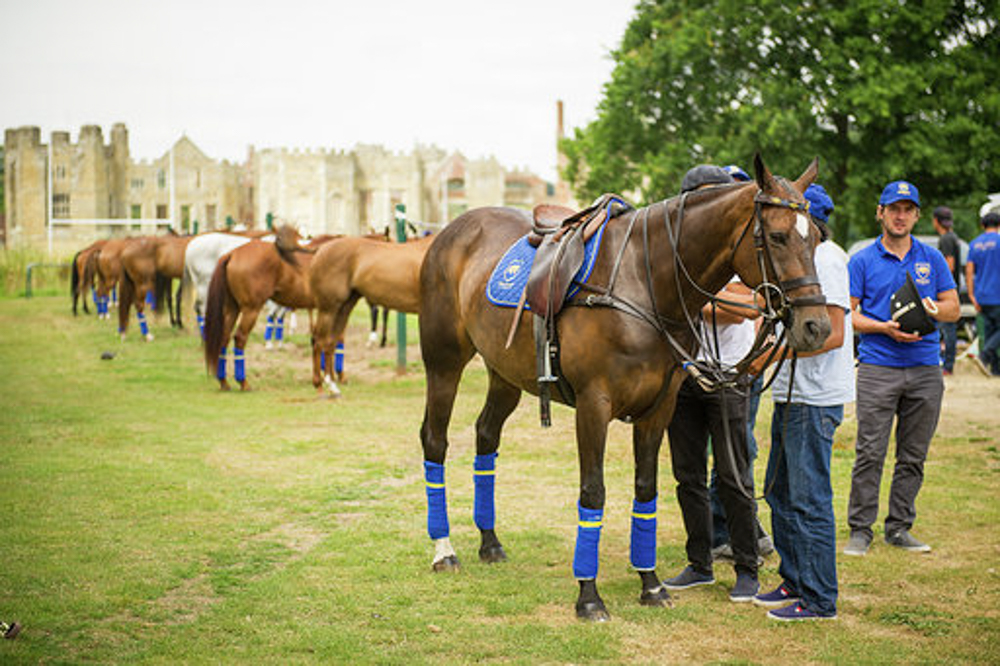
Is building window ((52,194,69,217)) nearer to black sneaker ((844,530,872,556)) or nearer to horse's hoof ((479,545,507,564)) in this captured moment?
horse's hoof ((479,545,507,564))

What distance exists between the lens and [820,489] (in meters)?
5.20

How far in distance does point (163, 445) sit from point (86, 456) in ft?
2.98

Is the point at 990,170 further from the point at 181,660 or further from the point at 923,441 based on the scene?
the point at 181,660

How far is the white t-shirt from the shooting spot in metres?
5.19

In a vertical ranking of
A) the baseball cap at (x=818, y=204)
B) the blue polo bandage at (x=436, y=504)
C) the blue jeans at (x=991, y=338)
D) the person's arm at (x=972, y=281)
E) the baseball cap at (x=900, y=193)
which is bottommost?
the blue polo bandage at (x=436, y=504)

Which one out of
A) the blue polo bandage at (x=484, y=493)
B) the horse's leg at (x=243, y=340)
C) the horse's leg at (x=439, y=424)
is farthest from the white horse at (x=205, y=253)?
the blue polo bandage at (x=484, y=493)

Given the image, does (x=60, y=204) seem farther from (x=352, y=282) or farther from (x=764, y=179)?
(x=764, y=179)

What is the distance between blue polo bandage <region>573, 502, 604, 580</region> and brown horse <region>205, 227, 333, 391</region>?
1002cm

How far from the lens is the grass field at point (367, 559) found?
193 inches

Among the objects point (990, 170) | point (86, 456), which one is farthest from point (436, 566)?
point (990, 170)

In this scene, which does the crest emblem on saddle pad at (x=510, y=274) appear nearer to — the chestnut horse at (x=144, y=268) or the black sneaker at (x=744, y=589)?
the black sneaker at (x=744, y=589)

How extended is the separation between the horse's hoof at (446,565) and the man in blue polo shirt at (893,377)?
8.73 feet

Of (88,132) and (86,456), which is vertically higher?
(88,132)

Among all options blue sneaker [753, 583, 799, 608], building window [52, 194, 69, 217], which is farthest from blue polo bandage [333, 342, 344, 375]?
building window [52, 194, 69, 217]
